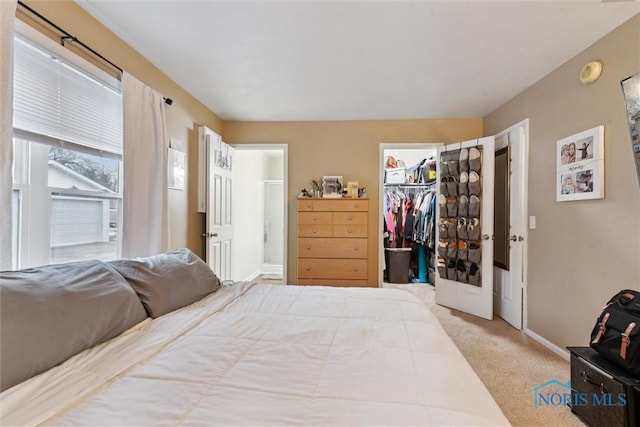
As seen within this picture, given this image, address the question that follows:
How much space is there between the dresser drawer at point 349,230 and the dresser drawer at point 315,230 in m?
0.07

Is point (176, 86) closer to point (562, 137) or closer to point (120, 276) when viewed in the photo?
point (120, 276)

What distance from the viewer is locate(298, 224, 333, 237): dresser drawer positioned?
3605 millimetres

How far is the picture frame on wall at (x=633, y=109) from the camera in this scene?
176 centimetres

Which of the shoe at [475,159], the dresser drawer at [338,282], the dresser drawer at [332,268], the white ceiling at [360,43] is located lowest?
the dresser drawer at [338,282]

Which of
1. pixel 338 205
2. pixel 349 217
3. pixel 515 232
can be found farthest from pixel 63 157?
pixel 515 232

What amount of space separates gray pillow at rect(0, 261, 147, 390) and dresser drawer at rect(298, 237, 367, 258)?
2.35 meters

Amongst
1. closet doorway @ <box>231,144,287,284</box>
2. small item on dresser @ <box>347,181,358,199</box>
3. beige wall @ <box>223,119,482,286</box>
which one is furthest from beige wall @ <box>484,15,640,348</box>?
closet doorway @ <box>231,144,287,284</box>

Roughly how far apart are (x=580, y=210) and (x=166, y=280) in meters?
2.92

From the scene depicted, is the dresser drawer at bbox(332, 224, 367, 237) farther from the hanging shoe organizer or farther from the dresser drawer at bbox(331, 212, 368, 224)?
the hanging shoe organizer

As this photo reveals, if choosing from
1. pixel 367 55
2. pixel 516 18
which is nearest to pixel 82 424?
pixel 367 55

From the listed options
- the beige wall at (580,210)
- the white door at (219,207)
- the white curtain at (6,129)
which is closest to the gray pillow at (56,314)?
the white curtain at (6,129)

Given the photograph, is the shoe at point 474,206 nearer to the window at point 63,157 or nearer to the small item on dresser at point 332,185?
the small item on dresser at point 332,185

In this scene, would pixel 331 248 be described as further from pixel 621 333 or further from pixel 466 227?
pixel 621 333

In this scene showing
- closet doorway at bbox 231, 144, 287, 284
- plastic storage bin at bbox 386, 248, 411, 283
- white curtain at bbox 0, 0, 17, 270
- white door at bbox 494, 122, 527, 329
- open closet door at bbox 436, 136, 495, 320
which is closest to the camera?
white curtain at bbox 0, 0, 17, 270
